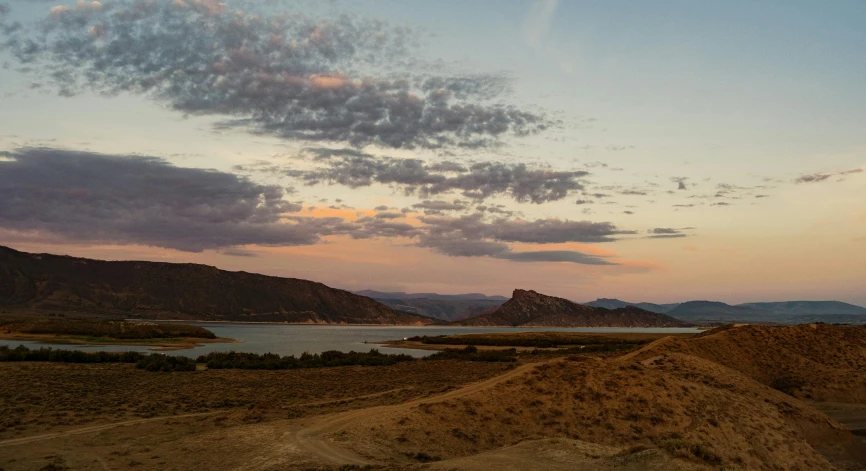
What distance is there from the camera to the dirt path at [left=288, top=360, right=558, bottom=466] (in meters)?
14.9

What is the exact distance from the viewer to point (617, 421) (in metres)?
18.4

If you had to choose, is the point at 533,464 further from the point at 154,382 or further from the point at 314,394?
the point at 154,382

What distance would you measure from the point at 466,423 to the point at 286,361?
26.8m

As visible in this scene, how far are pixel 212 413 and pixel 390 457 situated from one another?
10064 millimetres

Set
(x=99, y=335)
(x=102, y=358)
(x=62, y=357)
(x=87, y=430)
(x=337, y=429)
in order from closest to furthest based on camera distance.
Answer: (x=337, y=429), (x=87, y=430), (x=62, y=357), (x=102, y=358), (x=99, y=335)

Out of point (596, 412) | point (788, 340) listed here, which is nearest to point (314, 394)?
point (596, 412)

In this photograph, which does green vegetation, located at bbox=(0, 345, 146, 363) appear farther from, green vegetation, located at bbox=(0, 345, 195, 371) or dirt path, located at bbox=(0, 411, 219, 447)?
dirt path, located at bbox=(0, 411, 219, 447)

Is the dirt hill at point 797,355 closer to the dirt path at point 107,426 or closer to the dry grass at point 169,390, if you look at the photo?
the dry grass at point 169,390

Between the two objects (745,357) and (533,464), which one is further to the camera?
(745,357)

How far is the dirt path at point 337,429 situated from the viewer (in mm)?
14938

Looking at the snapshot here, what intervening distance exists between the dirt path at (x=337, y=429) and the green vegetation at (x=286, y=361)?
842 inches

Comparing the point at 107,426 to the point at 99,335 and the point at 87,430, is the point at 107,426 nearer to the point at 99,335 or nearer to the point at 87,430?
the point at 87,430

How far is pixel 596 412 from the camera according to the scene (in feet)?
62.3

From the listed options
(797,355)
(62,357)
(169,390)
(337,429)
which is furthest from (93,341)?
(797,355)
